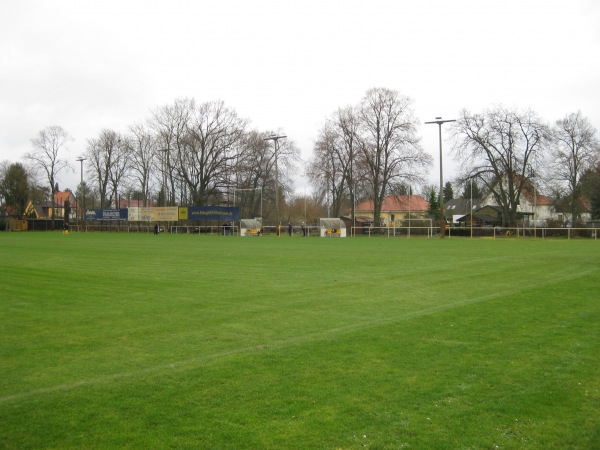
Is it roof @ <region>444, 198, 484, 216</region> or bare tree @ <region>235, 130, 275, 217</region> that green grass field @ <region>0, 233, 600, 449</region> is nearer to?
bare tree @ <region>235, 130, 275, 217</region>

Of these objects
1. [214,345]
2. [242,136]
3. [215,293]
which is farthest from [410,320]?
[242,136]

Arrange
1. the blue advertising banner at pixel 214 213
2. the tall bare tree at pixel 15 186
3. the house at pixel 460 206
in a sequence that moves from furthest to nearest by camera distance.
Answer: the house at pixel 460 206 → the tall bare tree at pixel 15 186 → the blue advertising banner at pixel 214 213

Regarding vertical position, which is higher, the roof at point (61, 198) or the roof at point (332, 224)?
the roof at point (61, 198)

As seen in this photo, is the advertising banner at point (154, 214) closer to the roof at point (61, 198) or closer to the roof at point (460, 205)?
the roof at point (460, 205)

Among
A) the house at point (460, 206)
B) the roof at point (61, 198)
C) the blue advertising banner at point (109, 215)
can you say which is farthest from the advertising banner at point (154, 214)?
the roof at point (61, 198)

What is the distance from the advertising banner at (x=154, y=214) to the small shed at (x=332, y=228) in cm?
2158

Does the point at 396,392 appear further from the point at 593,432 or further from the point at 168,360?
the point at 168,360

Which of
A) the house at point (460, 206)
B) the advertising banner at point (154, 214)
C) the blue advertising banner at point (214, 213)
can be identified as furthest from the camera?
the house at point (460, 206)

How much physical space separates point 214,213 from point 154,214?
34.6 ft

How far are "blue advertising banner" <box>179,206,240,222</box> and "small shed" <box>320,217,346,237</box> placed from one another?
1345cm

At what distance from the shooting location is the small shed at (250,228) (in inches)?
2544

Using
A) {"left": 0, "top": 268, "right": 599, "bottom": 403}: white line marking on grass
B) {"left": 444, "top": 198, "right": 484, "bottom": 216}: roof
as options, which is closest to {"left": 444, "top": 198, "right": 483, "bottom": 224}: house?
{"left": 444, "top": 198, "right": 484, "bottom": 216}: roof

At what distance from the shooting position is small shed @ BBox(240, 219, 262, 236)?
6462cm

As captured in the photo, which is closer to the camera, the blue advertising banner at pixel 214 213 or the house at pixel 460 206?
the blue advertising banner at pixel 214 213
